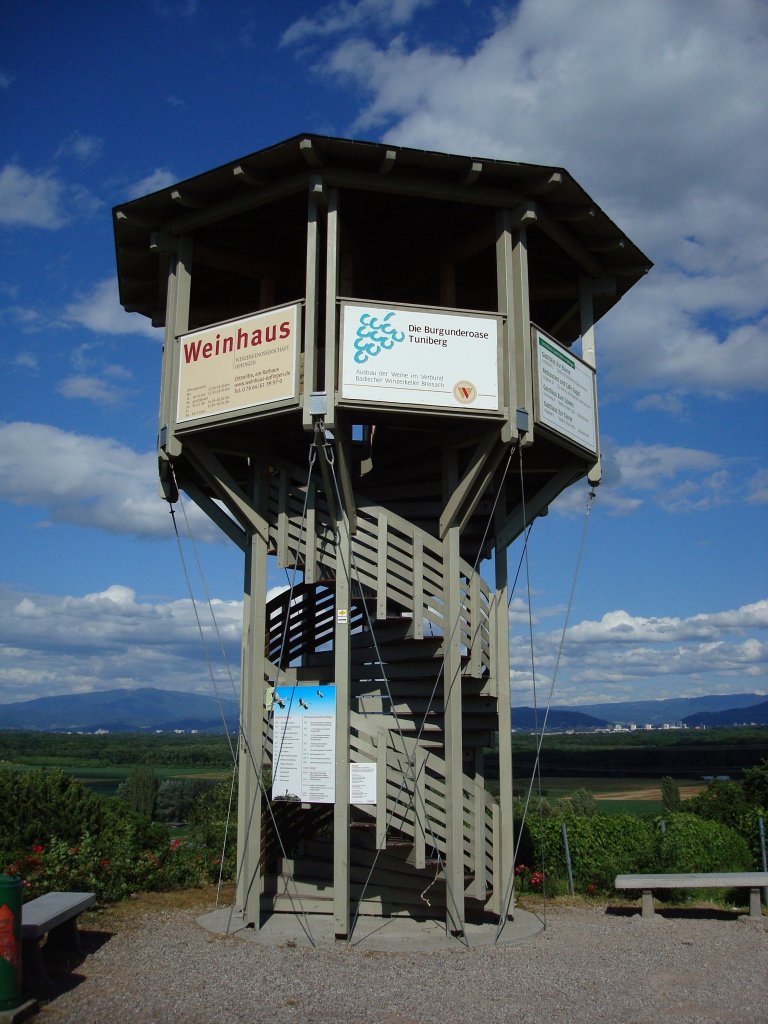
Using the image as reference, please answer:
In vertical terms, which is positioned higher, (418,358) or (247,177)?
(247,177)

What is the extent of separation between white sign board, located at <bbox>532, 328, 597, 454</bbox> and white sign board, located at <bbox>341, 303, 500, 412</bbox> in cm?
85

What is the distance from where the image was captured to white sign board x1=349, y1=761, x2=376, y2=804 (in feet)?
39.8

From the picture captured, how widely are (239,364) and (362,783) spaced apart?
5.68 m

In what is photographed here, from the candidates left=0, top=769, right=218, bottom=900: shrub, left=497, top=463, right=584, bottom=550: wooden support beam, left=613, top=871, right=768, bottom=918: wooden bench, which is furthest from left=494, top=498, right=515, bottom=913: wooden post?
left=0, top=769, right=218, bottom=900: shrub

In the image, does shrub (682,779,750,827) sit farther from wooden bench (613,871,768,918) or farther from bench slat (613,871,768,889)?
bench slat (613,871,768,889)

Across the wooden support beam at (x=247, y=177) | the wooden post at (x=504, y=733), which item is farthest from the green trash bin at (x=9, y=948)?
the wooden support beam at (x=247, y=177)

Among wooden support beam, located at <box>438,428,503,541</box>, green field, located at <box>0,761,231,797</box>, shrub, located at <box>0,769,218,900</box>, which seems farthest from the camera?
green field, located at <box>0,761,231,797</box>

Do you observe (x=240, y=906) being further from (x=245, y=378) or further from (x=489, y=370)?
(x=489, y=370)

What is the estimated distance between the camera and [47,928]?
9.22 metres

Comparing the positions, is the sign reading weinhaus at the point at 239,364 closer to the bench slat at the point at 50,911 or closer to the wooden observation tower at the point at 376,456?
the wooden observation tower at the point at 376,456

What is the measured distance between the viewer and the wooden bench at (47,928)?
29.8 ft

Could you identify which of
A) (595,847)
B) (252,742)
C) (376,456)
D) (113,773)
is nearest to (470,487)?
(376,456)

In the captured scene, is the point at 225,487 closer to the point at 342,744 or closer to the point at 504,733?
the point at 342,744

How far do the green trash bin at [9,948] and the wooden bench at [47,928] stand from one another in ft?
3.35
